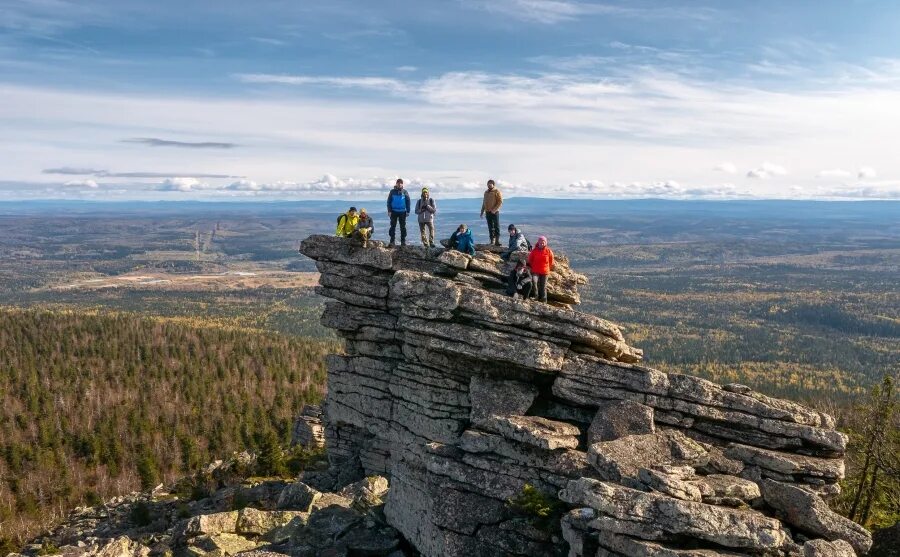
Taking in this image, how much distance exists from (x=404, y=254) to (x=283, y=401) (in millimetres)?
103605

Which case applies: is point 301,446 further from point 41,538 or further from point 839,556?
point 839,556

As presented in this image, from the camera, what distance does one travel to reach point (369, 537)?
101 ft

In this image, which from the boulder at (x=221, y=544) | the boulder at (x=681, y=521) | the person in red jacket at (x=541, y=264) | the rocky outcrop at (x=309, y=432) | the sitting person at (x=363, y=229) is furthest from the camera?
the rocky outcrop at (x=309, y=432)

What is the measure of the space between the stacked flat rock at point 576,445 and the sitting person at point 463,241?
6.97ft

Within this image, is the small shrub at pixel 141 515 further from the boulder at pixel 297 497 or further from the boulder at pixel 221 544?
the boulder at pixel 221 544

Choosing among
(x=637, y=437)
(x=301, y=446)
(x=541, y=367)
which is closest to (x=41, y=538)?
(x=301, y=446)

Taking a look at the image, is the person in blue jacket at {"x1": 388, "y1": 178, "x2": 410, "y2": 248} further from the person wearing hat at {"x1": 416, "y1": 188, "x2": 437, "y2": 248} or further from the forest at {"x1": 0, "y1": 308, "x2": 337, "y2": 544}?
the forest at {"x1": 0, "y1": 308, "x2": 337, "y2": 544}

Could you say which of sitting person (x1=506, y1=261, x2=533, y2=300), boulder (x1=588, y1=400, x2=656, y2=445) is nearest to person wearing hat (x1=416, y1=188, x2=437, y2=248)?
sitting person (x1=506, y1=261, x2=533, y2=300)

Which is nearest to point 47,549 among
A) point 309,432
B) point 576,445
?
point 309,432

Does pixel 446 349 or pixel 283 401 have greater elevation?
pixel 446 349

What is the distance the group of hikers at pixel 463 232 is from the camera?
35.4m

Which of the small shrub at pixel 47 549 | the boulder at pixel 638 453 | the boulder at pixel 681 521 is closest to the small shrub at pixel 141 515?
the small shrub at pixel 47 549

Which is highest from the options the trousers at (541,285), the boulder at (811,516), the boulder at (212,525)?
the trousers at (541,285)

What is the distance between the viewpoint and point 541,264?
3438 centimetres
